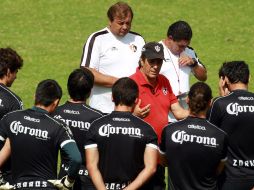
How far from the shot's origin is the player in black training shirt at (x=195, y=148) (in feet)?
33.5

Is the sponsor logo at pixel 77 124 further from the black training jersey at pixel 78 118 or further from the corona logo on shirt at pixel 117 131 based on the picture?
the corona logo on shirt at pixel 117 131

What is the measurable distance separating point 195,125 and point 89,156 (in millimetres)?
1303

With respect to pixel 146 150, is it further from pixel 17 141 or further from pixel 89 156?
pixel 17 141

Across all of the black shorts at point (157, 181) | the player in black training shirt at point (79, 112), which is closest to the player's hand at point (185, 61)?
the black shorts at point (157, 181)

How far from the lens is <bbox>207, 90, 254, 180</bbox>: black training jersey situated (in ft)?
35.9

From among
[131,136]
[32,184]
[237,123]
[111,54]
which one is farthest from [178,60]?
[32,184]

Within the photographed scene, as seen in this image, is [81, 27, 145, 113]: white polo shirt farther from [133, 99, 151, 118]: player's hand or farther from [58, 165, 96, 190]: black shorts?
[58, 165, 96, 190]: black shorts

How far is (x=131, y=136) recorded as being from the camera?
1011 cm

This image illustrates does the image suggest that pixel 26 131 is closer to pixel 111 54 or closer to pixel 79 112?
pixel 79 112

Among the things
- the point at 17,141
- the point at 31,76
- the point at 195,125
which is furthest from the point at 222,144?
the point at 31,76

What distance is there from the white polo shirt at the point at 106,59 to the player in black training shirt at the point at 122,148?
2.47 m

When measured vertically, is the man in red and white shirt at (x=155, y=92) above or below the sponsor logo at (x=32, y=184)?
above

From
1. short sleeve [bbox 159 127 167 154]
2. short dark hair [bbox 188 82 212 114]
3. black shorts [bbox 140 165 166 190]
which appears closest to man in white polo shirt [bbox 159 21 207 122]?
black shorts [bbox 140 165 166 190]

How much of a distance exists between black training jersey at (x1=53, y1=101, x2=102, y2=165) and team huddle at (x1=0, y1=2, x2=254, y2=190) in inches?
0.5
